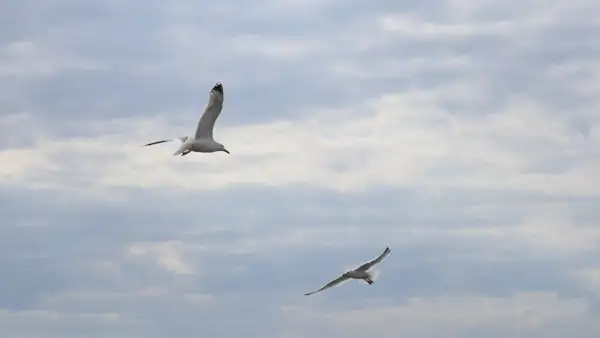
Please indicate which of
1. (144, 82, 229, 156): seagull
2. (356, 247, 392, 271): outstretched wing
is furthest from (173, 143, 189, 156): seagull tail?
(356, 247, 392, 271): outstretched wing

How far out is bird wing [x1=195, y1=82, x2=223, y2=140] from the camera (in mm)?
91938

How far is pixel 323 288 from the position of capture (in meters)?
102

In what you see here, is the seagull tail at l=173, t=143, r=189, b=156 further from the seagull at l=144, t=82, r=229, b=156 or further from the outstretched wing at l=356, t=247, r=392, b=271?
the outstretched wing at l=356, t=247, r=392, b=271

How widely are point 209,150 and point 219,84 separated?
15.9 feet

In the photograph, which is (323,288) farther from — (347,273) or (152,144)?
(152,144)

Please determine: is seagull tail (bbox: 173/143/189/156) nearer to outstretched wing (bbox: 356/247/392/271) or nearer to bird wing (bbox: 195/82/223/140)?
bird wing (bbox: 195/82/223/140)

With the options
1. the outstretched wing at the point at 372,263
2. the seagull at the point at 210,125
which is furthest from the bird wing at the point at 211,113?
the outstretched wing at the point at 372,263

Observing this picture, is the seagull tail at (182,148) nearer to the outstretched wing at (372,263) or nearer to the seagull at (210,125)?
the seagull at (210,125)

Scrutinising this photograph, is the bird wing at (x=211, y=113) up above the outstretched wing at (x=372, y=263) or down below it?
above

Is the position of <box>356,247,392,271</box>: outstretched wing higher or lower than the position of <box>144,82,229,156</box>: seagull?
lower

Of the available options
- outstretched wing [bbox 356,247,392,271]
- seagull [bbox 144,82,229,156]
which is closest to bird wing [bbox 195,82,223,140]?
seagull [bbox 144,82,229,156]

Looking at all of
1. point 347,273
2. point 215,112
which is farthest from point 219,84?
point 347,273

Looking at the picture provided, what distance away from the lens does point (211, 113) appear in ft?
302

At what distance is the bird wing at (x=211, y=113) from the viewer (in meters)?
91.9
